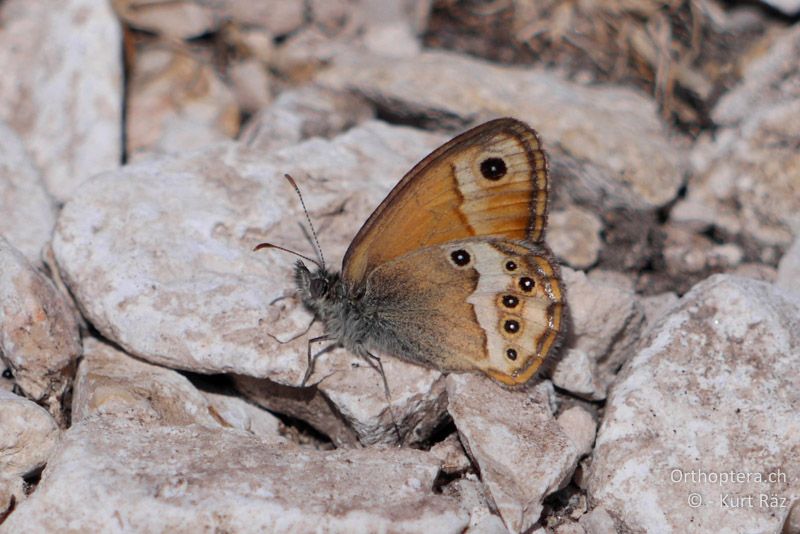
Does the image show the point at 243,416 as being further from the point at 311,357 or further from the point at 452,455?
the point at 452,455

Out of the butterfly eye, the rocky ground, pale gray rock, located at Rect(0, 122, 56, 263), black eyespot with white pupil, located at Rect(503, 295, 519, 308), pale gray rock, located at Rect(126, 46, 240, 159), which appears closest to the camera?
the rocky ground

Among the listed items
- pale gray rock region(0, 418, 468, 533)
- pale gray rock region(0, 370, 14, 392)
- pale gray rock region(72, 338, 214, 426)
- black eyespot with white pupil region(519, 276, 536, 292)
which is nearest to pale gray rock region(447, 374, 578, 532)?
pale gray rock region(0, 418, 468, 533)

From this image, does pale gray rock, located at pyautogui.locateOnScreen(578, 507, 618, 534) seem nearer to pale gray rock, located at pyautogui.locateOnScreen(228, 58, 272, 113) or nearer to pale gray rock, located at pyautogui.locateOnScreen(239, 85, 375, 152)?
pale gray rock, located at pyautogui.locateOnScreen(239, 85, 375, 152)

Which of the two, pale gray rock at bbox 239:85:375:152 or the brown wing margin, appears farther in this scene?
pale gray rock at bbox 239:85:375:152

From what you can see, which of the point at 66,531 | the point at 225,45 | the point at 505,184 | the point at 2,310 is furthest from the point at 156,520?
the point at 225,45

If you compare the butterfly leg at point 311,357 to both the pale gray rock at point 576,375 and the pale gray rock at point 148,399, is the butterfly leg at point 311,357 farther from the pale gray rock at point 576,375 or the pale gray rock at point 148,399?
the pale gray rock at point 576,375

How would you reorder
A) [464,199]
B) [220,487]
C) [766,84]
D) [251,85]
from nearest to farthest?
1. [220,487]
2. [464,199]
3. [766,84]
4. [251,85]

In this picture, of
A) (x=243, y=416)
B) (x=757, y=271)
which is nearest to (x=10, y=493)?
(x=243, y=416)
